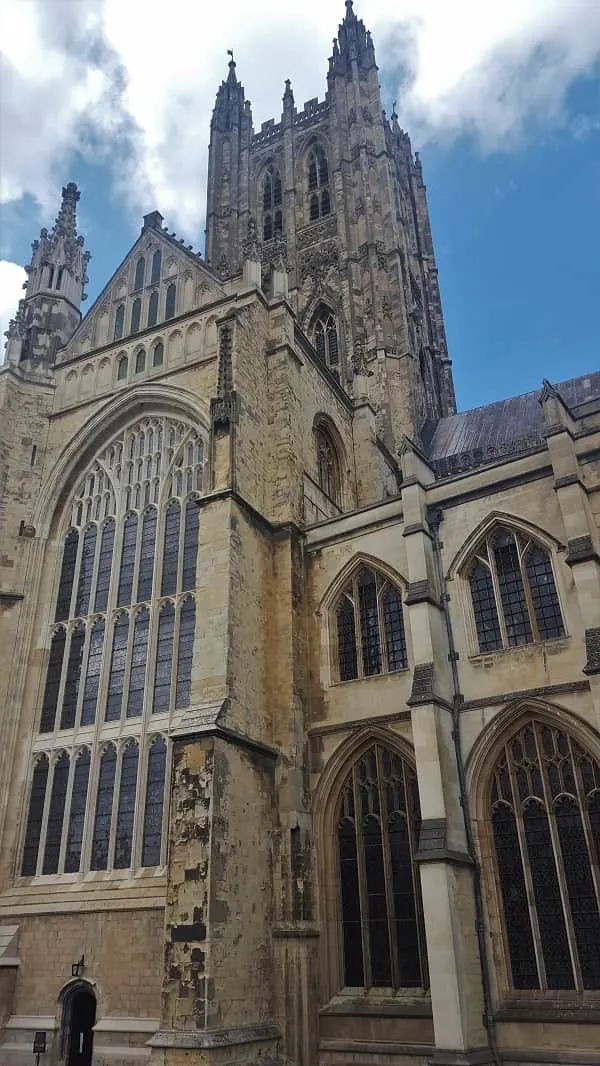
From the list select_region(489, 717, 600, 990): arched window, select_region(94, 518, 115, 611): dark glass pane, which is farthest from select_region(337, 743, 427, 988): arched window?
select_region(94, 518, 115, 611): dark glass pane

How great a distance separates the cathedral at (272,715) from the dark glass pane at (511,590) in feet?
0.18

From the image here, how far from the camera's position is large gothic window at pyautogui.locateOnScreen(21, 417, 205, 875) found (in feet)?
51.3

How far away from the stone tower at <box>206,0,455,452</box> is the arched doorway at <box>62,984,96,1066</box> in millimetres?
19125

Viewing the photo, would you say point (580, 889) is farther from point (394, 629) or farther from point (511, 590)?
point (394, 629)

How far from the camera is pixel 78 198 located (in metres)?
25.9

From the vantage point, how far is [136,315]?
21875mm

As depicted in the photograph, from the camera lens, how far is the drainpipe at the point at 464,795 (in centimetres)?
1173

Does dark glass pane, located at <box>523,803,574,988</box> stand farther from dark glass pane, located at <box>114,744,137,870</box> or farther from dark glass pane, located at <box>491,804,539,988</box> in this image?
dark glass pane, located at <box>114,744,137,870</box>

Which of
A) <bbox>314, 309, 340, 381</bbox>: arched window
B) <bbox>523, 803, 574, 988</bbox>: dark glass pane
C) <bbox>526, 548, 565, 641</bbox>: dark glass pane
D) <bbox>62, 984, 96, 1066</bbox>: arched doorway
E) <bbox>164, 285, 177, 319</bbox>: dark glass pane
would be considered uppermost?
<bbox>314, 309, 340, 381</bbox>: arched window

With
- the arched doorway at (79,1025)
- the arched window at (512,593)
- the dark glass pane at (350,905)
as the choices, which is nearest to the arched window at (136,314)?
the arched window at (512,593)

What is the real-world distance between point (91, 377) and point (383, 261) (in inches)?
719

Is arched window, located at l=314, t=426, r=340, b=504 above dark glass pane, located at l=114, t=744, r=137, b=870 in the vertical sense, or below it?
above

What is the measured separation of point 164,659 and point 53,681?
120 inches

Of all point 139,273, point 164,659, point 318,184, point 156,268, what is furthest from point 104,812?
point 318,184
